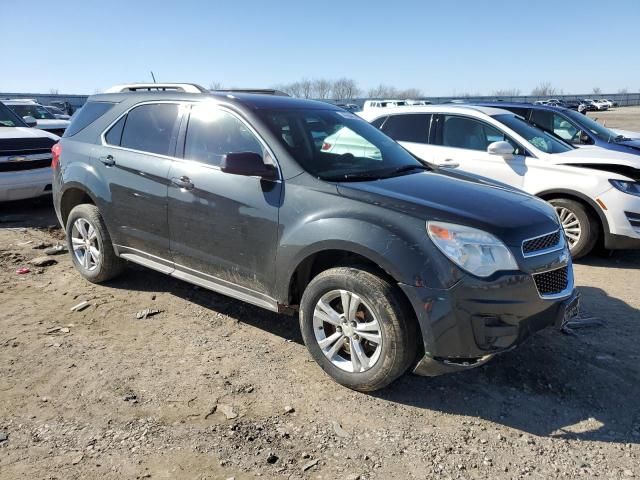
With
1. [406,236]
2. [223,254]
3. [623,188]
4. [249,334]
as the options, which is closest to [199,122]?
[223,254]

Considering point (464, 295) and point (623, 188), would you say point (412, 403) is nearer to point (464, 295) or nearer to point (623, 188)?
point (464, 295)

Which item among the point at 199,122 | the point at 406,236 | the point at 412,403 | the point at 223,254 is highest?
the point at 199,122

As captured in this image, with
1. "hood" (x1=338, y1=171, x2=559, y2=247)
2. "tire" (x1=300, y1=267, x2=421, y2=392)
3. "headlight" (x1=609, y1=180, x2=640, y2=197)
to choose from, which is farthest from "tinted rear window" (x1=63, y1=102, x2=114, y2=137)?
"headlight" (x1=609, y1=180, x2=640, y2=197)

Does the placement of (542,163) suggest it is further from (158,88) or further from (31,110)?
(31,110)

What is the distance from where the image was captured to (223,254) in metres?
3.88

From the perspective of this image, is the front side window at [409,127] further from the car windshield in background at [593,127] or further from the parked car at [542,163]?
the car windshield in background at [593,127]

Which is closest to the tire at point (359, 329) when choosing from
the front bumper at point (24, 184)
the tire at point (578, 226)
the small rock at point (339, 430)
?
the small rock at point (339, 430)

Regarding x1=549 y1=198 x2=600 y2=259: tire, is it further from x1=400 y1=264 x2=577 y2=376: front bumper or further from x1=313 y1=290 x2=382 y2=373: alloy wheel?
x1=313 y1=290 x2=382 y2=373: alloy wheel

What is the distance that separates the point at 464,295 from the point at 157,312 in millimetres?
2819

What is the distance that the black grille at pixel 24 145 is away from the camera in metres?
7.73

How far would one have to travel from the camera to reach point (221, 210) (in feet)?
12.5

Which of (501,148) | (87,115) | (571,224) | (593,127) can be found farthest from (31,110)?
(571,224)

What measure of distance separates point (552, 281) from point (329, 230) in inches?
55.3

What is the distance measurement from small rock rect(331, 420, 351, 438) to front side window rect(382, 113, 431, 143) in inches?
205
